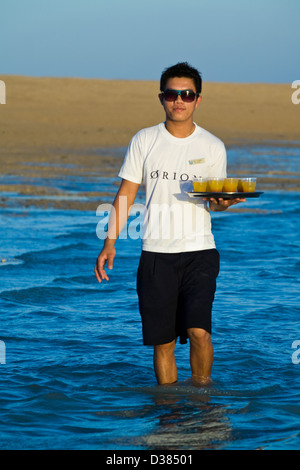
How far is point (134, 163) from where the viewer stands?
521 cm

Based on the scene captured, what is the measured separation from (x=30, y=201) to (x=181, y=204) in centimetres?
955

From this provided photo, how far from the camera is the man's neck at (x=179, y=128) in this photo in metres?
5.19

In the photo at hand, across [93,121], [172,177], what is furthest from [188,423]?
[93,121]

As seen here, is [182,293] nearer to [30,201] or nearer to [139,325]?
[139,325]

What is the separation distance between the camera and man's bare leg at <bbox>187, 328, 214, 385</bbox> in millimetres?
5227

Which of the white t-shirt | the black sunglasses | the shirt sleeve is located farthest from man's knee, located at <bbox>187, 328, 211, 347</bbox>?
the black sunglasses

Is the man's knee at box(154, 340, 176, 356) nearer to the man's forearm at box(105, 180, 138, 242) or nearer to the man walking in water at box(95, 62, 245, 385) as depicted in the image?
the man walking in water at box(95, 62, 245, 385)

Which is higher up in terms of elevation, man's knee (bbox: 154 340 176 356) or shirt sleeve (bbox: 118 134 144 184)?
shirt sleeve (bbox: 118 134 144 184)

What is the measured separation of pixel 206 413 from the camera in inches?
203

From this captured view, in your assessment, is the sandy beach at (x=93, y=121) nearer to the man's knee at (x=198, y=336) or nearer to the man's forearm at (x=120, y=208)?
the man's forearm at (x=120, y=208)

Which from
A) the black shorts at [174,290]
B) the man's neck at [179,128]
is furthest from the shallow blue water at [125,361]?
the man's neck at [179,128]

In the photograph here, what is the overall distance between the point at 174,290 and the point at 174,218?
0.43 metres

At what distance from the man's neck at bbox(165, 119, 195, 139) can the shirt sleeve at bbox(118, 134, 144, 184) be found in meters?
0.20

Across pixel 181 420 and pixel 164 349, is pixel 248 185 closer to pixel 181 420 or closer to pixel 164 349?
pixel 164 349
